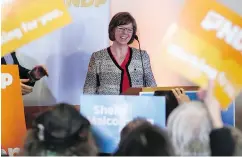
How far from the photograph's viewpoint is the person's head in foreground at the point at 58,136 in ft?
3.78

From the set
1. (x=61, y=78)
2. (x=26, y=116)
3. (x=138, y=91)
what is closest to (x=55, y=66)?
(x=61, y=78)

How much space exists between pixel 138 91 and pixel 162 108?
27cm

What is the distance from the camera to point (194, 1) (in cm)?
195

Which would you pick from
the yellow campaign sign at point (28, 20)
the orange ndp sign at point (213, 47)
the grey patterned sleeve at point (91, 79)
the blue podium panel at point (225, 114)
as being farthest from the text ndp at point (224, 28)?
the yellow campaign sign at point (28, 20)

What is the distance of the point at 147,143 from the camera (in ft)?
3.51

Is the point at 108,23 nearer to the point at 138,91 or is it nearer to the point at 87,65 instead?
the point at 87,65

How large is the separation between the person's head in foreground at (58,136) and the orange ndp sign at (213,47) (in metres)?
0.87

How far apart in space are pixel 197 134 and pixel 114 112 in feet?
1.08

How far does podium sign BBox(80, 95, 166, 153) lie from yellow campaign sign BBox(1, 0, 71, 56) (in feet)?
2.29

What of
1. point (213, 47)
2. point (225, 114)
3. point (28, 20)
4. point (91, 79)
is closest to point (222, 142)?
point (225, 114)

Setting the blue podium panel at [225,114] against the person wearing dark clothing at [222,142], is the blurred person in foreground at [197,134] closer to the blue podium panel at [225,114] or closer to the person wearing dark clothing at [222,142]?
the person wearing dark clothing at [222,142]

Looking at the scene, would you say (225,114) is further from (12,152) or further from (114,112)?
(12,152)

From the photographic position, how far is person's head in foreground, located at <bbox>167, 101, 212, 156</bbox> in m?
1.21

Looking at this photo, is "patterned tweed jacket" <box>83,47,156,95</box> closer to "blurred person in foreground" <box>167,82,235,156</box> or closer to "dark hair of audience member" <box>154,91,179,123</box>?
"dark hair of audience member" <box>154,91,179,123</box>
